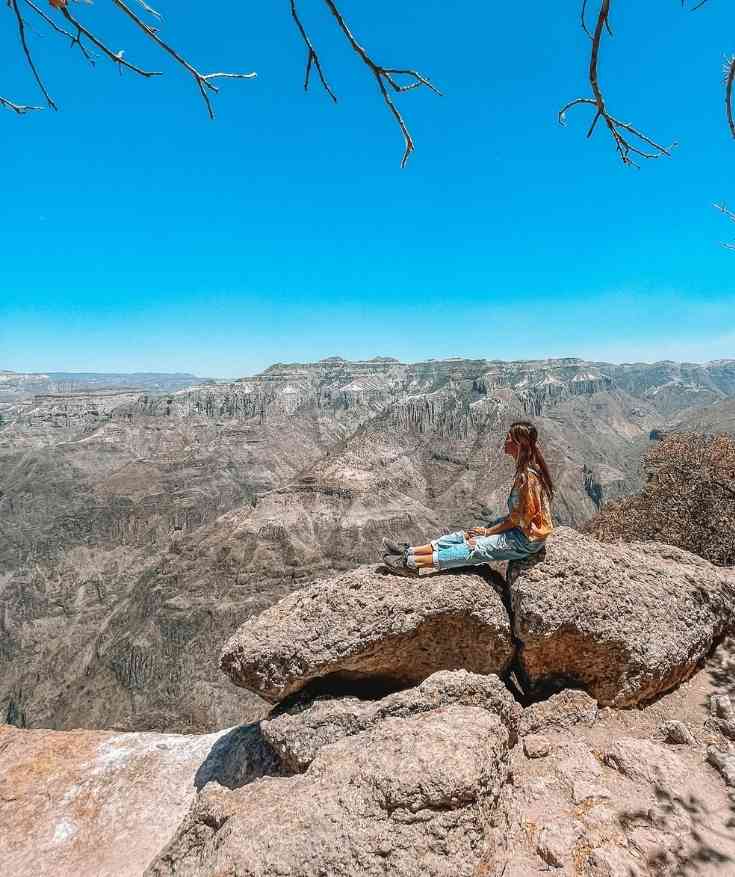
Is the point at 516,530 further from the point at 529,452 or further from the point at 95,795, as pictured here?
the point at 95,795

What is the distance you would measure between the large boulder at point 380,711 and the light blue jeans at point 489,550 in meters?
1.28

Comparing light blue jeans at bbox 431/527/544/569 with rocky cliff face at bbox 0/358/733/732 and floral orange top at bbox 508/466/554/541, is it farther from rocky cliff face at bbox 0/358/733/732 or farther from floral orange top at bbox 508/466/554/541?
rocky cliff face at bbox 0/358/733/732

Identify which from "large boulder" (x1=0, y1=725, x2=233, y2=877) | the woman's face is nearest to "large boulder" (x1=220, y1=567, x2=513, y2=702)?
the woman's face

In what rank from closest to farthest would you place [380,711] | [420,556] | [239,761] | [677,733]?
1. [677,733]
2. [380,711]
3. [420,556]
4. [239,761]

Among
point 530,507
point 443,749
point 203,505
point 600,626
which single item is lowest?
point 203,505

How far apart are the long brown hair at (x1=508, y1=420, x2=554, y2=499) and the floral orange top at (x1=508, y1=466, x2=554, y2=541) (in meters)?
0.09

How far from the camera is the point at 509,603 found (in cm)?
608

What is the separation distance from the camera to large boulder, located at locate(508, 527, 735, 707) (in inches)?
225

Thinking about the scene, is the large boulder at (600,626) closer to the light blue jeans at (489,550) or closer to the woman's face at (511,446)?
the light blue jeans at (489,550)

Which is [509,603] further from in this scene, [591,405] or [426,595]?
[591,405]

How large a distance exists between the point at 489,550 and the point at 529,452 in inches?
52.4

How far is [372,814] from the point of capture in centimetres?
380

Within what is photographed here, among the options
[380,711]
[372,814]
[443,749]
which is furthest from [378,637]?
[372,814]

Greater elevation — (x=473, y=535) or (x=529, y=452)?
(x=529, y=452)
